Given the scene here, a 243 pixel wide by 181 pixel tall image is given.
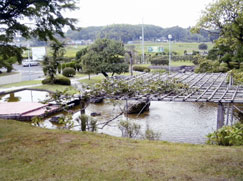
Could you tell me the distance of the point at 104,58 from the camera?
19641 millimetres

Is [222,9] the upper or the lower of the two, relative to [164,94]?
upper

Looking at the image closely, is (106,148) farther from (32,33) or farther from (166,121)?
(166,121)

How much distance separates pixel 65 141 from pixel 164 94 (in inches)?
168

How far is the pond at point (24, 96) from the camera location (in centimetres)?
1586

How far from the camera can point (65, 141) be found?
5.36 metres

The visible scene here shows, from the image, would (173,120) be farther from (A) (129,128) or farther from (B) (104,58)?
(B) (104,58)

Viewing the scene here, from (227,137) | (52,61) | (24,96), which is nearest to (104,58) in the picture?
(52,61)

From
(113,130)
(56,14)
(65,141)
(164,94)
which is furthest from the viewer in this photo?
(113,130)

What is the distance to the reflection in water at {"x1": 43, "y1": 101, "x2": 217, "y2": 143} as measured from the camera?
30.3ft

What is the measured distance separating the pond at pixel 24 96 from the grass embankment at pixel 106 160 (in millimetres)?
10716

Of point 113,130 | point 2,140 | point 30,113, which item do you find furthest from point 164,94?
point 30,113

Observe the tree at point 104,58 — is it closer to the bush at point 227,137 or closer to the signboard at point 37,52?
the signboard at point 37,52

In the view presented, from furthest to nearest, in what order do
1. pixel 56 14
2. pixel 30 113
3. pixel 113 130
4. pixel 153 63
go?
pixel 153 63, pixel 30 113, pixel 113 130, pixel 56 14

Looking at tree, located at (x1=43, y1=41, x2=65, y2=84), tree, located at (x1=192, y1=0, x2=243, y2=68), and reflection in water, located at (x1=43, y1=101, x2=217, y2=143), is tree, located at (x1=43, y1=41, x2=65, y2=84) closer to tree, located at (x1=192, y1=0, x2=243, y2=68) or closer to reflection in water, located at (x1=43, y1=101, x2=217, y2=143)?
reflection in water, located at (x1=43, y1=101, x2=217, y2=143)
